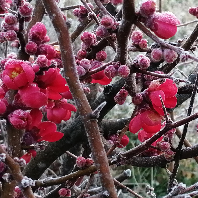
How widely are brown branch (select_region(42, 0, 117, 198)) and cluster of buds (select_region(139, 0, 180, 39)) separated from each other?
117 millimetres

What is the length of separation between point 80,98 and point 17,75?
0.11 m

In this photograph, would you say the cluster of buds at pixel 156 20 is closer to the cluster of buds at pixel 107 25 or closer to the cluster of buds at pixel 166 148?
the cluster of buds at pixel 107 25

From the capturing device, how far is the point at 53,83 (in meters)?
0.47

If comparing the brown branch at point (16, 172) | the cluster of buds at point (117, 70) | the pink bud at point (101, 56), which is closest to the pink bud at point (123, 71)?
the cluster of buds at point (117, 70)

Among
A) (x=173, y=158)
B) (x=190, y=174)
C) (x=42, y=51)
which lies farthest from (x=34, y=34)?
(x=190, y=174)

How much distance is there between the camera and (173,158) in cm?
59

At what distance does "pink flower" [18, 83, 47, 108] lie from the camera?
435 mm

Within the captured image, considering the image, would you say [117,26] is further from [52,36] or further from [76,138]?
[52,36]

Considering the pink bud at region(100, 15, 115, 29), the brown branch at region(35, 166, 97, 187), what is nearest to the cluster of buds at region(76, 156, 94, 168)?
the brown branch at region(35, 166, 97, 187)

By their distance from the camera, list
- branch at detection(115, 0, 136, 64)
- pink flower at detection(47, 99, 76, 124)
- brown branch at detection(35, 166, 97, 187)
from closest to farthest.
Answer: branch at detection(115, 0, 136, 64)
brown branch at detection(35, 166, 97, 187)
pink flower at detection(47, 99, 76, 124)

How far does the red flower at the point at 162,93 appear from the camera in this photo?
456 mm

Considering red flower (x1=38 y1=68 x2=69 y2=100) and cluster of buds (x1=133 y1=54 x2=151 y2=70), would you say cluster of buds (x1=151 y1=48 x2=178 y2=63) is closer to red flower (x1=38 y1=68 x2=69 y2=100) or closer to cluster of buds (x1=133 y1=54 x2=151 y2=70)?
cluster of buds (x1=133 y1=54 x2=151 y2=70)

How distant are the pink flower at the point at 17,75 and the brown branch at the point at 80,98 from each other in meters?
0.07

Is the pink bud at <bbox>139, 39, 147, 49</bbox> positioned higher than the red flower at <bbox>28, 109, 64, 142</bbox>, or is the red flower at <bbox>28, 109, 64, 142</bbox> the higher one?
the pink bud at <bbox>139, 39, 147, 49</bbox>
